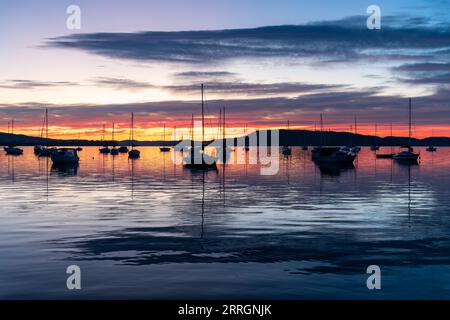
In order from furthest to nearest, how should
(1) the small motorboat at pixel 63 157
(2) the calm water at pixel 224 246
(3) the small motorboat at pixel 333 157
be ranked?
1. (3) the small motorboat at pixel 333 157
2. (1) the small motorboat at pixel 63 157
3. (2) the calm water at pixel 224 246

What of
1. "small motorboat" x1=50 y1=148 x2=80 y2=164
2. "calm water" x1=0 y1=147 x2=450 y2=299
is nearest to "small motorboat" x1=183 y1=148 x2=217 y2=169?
"small motorboat" x1=50 y1=148 x2=80 y2=164

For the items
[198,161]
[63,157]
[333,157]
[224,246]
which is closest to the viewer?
[224,246]

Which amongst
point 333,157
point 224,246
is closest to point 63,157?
point 333,157

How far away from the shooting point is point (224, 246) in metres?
21.6

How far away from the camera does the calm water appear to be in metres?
15.3

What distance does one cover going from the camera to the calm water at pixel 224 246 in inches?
603

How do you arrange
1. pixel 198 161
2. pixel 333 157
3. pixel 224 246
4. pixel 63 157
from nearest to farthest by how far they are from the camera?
pixel 224 246 → pixel 198 161 → pixel 63 157 → pixel 333 157

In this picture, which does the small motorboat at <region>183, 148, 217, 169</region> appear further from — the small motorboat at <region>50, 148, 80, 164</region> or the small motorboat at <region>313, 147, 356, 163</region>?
the small motorboat at <region>50, 148, 80, 164</region>

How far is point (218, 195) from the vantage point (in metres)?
44.3

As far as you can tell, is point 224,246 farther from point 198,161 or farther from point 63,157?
point 63,157


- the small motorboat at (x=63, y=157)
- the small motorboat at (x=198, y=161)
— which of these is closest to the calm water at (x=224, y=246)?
the small motorboat at (x=198, y=161)

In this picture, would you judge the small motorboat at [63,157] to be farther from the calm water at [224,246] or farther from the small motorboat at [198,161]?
the calm water at [224,246]

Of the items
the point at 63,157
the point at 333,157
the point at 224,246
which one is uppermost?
the point at 63,157
